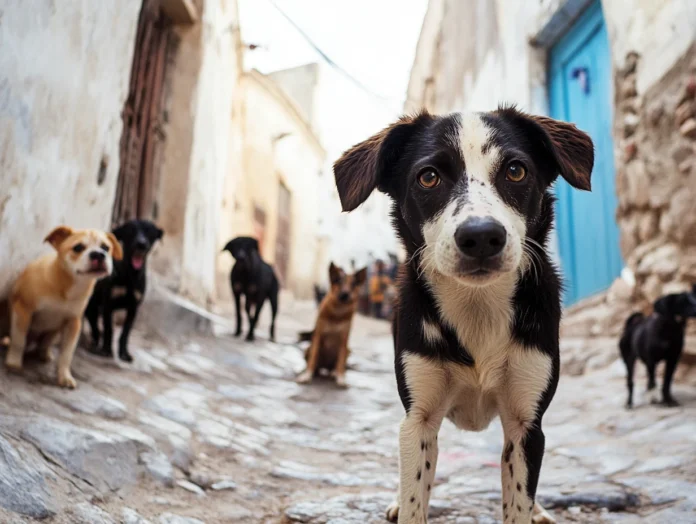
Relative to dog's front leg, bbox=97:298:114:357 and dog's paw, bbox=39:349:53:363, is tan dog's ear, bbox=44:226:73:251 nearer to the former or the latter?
dog's paw, bbox=39:349:53:363

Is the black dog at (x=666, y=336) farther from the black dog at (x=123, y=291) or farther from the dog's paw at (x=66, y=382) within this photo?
the black dog at (x=123, y=291)

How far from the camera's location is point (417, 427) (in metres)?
1.86

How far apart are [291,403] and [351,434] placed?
811 mm

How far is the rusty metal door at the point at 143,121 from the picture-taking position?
6457 mm

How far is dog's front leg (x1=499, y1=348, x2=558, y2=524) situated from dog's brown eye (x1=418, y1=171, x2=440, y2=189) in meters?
0.57

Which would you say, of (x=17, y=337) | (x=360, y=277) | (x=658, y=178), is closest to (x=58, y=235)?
(x=17, y=337)

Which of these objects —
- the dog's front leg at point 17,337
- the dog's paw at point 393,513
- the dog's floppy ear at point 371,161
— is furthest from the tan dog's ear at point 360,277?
the dog's floppy ear at point 371,161

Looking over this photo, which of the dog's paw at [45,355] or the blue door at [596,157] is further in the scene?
the blue door at [596,157]

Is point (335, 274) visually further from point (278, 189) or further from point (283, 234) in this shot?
point (283, 234)

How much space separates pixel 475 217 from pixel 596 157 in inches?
216

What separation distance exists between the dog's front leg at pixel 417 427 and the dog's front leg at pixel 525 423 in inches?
8.5

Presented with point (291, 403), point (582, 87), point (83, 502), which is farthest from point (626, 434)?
point (582, 87)

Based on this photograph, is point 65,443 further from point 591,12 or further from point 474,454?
point 591,12

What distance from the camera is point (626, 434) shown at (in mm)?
3486
